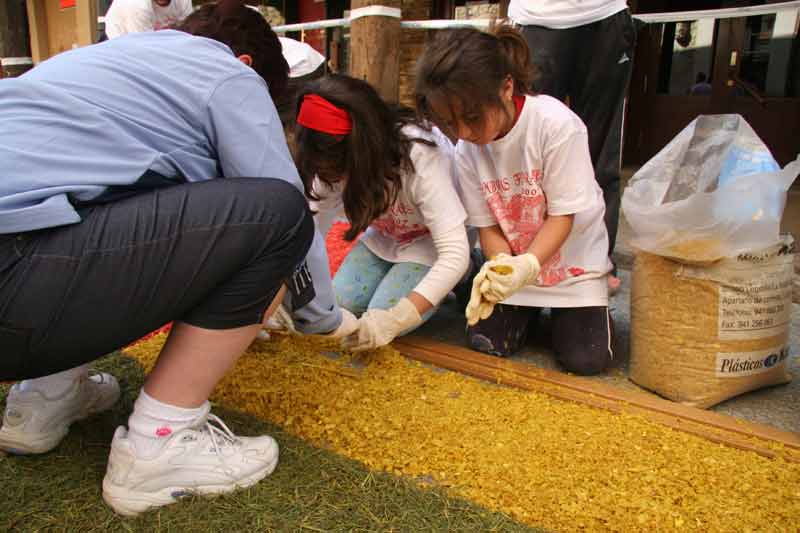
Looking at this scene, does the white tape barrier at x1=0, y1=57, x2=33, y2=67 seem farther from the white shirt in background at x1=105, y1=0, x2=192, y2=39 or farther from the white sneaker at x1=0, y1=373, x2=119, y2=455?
the white sneaker at x1=0, y1=373, x2=119, y2=455

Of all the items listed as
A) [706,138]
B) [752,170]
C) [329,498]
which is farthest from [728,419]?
[329,498]

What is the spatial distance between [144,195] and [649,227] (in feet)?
3.91

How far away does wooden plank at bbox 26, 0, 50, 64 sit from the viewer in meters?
5.33

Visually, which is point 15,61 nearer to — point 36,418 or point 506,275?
point 36,418

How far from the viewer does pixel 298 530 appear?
3.64 feet

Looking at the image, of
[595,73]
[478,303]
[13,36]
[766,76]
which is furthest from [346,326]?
[13,36]

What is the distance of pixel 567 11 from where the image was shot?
2.18m

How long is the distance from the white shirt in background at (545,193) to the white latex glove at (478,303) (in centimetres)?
33

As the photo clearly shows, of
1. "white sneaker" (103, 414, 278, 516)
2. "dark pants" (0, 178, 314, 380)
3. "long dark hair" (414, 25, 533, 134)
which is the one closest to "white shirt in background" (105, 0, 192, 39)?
"long dark hair" (414, 25, 533, 134)

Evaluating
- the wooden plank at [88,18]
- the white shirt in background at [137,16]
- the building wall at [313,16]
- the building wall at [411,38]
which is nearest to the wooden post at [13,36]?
the wooden plank at [88,18]

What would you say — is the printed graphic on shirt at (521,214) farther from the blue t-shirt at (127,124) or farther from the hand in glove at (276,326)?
the blue t-shirt at (127,124)

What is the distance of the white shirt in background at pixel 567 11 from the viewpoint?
85.1 inches

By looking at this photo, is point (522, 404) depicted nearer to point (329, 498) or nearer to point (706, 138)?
point (329, 498)

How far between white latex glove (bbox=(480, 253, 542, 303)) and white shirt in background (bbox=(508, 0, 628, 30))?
982 millimetres
